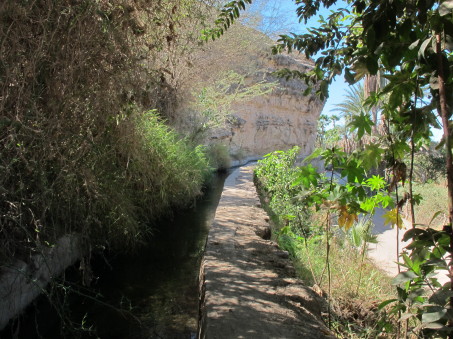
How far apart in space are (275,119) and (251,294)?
21409 mm

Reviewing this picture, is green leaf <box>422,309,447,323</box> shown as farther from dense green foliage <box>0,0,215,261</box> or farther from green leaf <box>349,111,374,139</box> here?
dense green foliage <box>0,0,215,261</box>

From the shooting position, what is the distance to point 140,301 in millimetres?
3467

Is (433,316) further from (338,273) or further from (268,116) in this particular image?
(268,116)

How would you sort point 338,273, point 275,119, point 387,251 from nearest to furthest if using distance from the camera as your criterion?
point 338,273
point 387,251
point 275,119

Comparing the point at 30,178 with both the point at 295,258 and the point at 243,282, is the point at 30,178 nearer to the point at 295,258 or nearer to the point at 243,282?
the point at 243,282

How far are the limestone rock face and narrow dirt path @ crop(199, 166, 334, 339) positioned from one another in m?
15.5

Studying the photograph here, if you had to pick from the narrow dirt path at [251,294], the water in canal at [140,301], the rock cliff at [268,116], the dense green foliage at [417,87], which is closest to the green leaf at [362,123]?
the dense green foliage at [417,87]

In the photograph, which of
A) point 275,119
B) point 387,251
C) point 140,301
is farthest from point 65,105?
point 275,119

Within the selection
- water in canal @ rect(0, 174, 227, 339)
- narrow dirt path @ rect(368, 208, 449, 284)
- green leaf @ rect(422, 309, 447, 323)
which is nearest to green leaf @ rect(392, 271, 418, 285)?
green leaf @ rect(422, 309, 447, 323)

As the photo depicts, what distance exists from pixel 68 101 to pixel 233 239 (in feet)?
6.67

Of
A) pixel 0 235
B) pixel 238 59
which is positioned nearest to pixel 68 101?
pixel 0 235

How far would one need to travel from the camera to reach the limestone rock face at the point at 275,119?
2072 centimetres

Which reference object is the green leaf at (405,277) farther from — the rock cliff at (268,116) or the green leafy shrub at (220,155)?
the green leafy shrub at (220,155)

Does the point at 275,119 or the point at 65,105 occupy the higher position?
the point at 275,119
